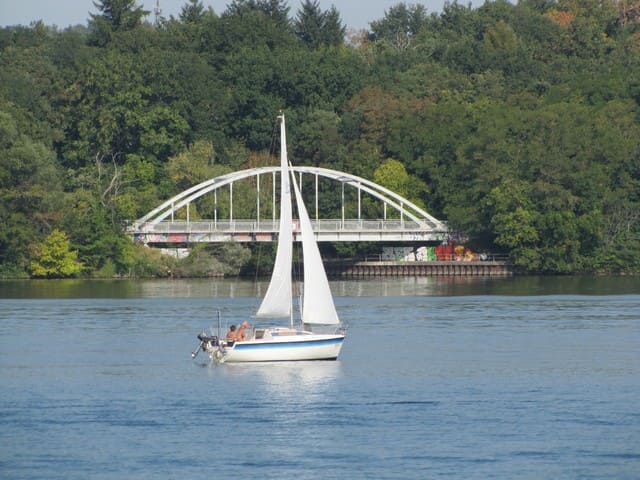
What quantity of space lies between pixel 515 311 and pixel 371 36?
103 m

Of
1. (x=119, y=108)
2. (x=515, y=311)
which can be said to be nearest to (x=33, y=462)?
(x=515, y=311)

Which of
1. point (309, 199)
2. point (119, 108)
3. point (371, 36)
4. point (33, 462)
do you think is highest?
point (371, 36)

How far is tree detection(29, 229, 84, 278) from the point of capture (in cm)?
9975

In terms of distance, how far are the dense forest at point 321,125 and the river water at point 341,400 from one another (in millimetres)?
32310

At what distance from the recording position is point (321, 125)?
396ft

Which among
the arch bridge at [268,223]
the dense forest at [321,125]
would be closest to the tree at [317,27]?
the dense forest at [321,125]

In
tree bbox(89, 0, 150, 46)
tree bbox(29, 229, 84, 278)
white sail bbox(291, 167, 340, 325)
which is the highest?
tree bbox(89, 0, 150, 46)

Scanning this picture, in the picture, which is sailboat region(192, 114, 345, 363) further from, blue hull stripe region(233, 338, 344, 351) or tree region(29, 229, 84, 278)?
tree region(29, 229, 84, 278)

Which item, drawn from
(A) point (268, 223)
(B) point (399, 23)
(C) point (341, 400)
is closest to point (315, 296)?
(C) point (341, 400)

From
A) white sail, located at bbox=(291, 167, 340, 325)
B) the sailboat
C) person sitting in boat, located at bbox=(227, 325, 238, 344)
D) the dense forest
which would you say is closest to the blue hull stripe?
the sailboat

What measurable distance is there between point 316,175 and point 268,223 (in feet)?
21.4

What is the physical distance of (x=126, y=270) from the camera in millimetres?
103250

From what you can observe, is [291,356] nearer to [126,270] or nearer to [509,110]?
[126,270]

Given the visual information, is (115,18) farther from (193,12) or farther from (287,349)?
(287,349)
